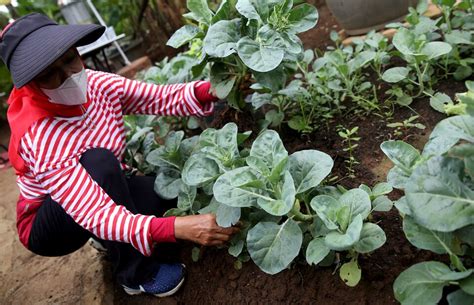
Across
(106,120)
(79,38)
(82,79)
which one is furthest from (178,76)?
(79,38)

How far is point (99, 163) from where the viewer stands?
4.91 ft

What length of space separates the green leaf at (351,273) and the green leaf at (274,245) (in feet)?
0.55

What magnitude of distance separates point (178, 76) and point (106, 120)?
0.60 m

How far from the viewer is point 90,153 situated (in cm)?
151

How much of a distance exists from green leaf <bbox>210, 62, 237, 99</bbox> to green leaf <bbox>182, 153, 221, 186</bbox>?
340 millimetres

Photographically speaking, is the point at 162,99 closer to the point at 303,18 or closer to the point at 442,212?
the point at 303,18

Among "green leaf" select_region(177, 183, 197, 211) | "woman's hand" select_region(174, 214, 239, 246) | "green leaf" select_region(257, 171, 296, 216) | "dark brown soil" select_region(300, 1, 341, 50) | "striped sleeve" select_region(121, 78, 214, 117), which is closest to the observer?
"green leaf" select_region(257, 171, 296, 216)

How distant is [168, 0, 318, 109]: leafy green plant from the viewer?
4.69ft

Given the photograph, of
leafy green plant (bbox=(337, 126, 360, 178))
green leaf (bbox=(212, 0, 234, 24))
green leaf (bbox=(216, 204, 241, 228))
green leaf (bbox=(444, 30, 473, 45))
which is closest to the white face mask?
green leaf (bbox=(212, 0, 234, 24))

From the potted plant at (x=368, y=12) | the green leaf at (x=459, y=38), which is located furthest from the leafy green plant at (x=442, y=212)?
the potted plant at (x=368, y=12)

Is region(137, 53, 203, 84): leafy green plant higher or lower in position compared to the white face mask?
lower

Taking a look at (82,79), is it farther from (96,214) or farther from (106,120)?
(96,214)

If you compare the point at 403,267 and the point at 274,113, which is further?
the point at 274,113

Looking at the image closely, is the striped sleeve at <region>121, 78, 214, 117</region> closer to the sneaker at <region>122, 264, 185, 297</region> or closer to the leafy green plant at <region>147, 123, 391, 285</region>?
the leafy green plant at <region>147, 123, 391, 285</region>
